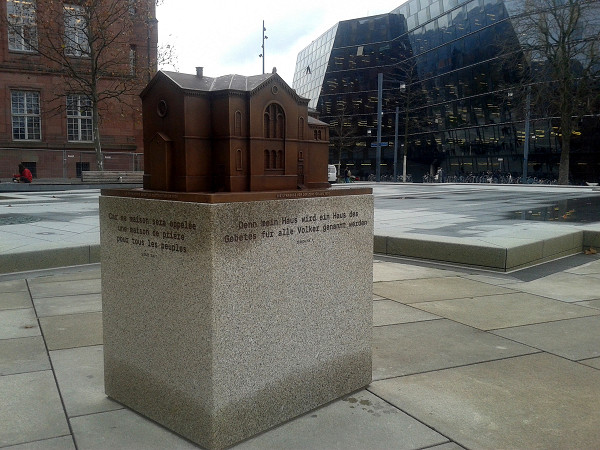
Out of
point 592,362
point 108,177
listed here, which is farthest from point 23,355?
point 108,177

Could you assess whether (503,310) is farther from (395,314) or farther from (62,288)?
(62,288)

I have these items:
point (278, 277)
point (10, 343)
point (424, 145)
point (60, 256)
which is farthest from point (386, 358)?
point (424, 145)

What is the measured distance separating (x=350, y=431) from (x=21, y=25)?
43.1 m

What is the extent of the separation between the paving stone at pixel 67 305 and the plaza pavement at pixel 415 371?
3 centimetres

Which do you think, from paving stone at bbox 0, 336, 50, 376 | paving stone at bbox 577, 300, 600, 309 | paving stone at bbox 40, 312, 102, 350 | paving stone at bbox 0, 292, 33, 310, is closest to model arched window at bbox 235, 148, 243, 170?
paving stone at bbox 0, 336, 50, 376

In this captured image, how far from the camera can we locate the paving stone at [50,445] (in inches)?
133

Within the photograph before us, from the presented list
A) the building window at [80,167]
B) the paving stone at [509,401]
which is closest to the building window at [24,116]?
the building window at [80,167]

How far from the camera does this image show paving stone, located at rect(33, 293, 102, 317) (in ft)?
21.7

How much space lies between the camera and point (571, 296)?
24.7 feet

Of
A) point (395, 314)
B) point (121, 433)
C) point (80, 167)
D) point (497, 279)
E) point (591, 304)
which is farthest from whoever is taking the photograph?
point (80, 167)

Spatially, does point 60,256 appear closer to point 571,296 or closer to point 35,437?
point 35,437

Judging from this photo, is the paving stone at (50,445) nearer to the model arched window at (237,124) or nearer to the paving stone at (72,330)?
the paving stone at (72,330)

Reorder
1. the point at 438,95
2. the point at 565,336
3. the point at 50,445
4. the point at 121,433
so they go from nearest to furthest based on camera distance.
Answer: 1. the point at 50,445
2. the point at 121,433
3. the point at 565,336
4. the point at 438,95

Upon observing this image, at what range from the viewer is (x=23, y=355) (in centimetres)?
505
